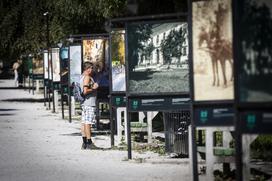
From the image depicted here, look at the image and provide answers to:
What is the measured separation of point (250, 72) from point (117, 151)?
23.9 ft

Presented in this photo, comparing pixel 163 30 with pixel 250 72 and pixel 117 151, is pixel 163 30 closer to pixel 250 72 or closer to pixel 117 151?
pixel 117 151

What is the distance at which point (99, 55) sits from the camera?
1867 centimetres

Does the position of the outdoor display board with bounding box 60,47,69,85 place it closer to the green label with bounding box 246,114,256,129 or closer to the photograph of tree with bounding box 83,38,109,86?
the photograph of tree with bounding box 83,38,109,86

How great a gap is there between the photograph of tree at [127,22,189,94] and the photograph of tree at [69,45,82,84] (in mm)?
7936

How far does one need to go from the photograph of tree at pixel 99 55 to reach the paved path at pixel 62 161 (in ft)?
5.48

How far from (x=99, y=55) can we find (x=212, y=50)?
1055 centimetres

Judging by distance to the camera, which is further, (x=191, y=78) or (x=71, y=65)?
(x=71, y=65)

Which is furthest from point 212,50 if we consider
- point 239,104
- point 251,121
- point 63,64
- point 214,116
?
point 63,64

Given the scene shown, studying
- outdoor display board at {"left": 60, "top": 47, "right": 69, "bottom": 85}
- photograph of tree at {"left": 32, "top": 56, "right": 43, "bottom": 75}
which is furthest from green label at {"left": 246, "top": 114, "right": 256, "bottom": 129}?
photograph of tree at {"left": 32, "top": 56, "right": 43, "bottom": 75}

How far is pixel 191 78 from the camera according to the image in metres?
8.39

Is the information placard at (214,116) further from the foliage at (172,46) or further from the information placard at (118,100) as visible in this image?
the information placard at (118,100)

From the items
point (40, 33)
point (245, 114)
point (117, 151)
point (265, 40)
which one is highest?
point (40, 33)

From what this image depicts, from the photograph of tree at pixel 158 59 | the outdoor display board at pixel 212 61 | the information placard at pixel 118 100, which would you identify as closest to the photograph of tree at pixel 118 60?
the information placard at pixel 118 100

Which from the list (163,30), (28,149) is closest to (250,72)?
(163,30)
